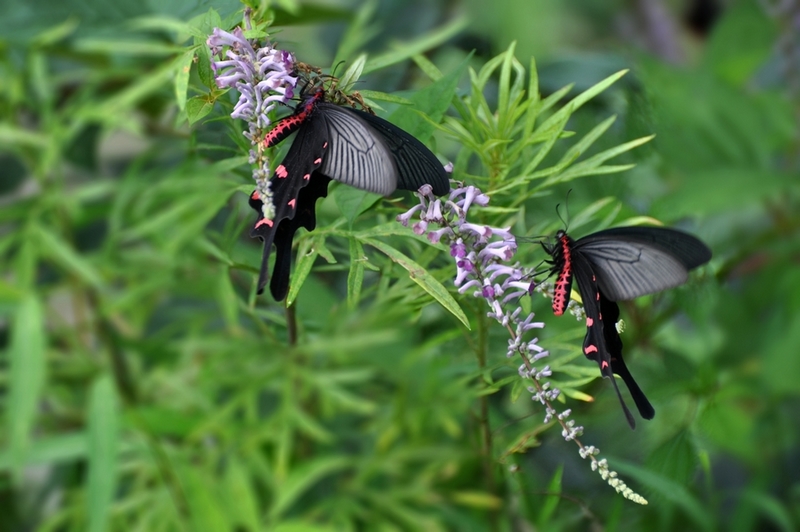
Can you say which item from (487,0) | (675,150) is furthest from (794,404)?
(487,0)

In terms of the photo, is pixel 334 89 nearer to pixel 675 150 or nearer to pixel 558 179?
pixel 558 179

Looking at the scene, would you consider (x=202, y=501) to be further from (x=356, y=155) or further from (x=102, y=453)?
(x=356, y=155)

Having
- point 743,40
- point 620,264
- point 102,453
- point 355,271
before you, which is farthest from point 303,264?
point 743,40

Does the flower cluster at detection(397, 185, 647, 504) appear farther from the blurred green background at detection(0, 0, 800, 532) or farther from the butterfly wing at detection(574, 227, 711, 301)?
the blurred green background at detection(0, 0, 800, 532)

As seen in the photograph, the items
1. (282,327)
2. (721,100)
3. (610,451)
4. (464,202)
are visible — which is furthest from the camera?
(721,100)

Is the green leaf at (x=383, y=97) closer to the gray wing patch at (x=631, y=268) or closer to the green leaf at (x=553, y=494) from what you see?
the gray wing patch at (x=631, y=268)

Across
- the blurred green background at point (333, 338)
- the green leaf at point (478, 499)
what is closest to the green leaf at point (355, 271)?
the blurred green background at point (333, 338)

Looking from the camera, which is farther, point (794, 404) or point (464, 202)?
point (794, 404)
